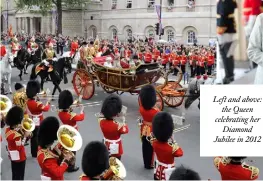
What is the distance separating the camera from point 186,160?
6219mm

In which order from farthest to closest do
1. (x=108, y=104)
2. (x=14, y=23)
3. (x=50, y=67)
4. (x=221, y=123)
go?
1. (x=14, y=23)
2. (x=50, y=67)
3. (x=108, y=104)
4. (x=221, y=123)

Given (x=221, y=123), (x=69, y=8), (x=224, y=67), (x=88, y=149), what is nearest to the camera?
(x=224, y=67)

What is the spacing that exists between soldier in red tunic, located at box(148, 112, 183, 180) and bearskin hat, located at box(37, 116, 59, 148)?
1.16 metres

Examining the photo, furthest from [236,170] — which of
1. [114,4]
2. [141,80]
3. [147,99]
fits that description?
[114,4]

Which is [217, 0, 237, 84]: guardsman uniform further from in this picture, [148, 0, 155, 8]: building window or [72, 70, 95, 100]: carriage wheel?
[148, 0, 155, 8]: building window

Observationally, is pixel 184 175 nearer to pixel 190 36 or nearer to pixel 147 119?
pixel 147 119

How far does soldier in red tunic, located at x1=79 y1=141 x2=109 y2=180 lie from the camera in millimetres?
3318

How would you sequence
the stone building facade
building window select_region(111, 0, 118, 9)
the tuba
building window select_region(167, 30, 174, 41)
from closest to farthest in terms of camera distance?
1. the tuba
2. the stone building facade
3. building window select_region(167, 30, 174, 41)
4. building window select_region(111, 0, 118, 9)

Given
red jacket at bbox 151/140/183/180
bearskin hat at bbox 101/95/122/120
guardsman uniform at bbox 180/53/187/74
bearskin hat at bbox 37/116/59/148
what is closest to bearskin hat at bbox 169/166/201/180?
red jacket at bbox 151/140/183/180

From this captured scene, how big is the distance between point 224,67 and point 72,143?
2.42 m

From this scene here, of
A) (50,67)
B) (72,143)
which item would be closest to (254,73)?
(72,143)

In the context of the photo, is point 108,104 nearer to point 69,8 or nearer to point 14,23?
point 69,8

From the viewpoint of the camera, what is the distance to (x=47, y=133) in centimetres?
423

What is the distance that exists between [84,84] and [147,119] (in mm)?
5379
